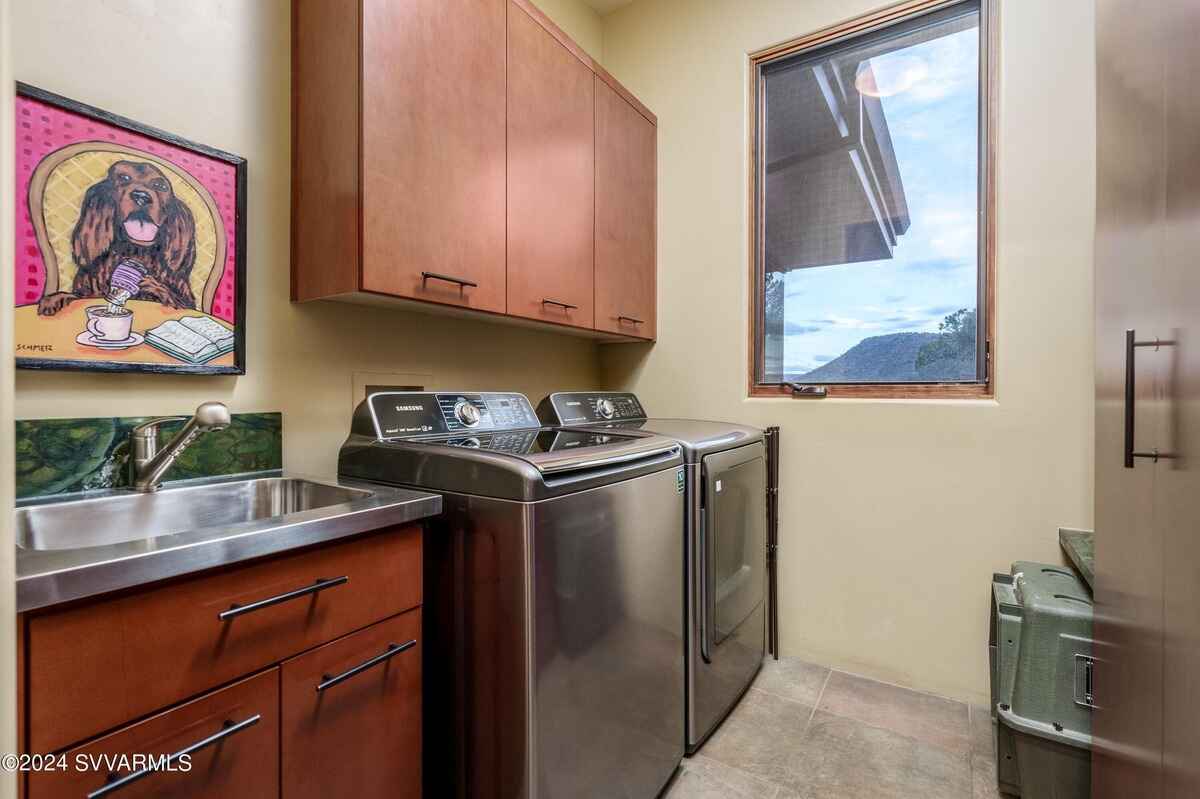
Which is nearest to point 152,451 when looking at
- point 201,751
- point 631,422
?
point 201,751

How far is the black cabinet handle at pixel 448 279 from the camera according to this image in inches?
58.2

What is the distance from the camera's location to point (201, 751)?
0.82 m

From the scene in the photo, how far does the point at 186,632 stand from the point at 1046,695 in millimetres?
1913

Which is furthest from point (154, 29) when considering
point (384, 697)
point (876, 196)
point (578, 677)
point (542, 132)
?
point (876, 196)

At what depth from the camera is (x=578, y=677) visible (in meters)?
1.25

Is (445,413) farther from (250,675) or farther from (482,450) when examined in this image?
(250,675)

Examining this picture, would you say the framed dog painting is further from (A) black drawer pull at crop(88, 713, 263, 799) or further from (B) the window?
(B) the window

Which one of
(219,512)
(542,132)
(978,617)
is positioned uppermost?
(542,132)

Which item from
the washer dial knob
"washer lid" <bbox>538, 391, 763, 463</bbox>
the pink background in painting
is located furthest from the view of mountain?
the pink background in painting

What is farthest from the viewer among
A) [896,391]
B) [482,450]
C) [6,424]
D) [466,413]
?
[896,391]

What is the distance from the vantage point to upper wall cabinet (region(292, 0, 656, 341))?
1.36 meters

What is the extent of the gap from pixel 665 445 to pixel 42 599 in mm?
1259

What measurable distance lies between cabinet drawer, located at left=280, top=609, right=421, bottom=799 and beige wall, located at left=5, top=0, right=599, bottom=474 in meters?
0.69

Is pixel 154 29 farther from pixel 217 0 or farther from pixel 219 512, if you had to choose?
pixel 219 512
